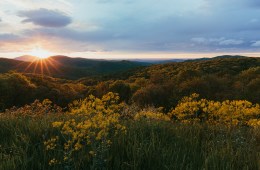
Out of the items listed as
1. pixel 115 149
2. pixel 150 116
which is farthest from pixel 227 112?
pixel 115 149

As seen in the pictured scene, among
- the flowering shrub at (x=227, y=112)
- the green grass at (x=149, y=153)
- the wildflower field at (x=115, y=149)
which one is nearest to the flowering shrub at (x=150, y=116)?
the flowering shrub at (x=227, y=112)

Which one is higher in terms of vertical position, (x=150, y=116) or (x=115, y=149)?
(x=115, y=149)

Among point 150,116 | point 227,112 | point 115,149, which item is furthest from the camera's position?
point 150,116

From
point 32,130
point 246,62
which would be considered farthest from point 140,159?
point 246,62

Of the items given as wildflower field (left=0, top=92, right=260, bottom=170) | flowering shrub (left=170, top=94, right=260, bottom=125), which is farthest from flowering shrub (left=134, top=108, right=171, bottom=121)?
wildflower field (left=0, top=92, right=260, bottom=170)

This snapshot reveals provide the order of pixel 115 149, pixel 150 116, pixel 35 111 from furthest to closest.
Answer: pixel 35 111 → pixel 150 116 → pixel 115 149

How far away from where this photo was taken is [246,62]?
2010 inches

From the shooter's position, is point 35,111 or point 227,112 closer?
point 227,112

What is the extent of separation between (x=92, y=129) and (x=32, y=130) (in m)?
1.16

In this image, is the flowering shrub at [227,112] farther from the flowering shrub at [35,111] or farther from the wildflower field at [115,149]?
the flowering shrub at [35,111]

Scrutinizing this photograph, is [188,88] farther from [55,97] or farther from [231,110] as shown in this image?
[231,110]

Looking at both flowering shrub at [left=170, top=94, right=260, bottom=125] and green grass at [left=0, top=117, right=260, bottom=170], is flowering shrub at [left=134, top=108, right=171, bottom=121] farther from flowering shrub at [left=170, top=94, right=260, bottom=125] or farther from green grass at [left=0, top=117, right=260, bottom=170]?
green grass at [left=0, top=117, right=260, bottom=170]

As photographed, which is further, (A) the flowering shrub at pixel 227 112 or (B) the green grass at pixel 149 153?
(A) the flowering shrub at pixel 227 112

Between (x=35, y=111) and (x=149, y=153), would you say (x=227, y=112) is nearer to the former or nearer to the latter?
(x=149, y=153)
